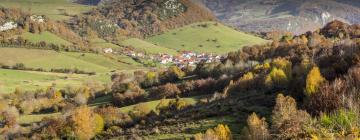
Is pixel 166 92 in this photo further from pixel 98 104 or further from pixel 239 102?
pixel 239 102

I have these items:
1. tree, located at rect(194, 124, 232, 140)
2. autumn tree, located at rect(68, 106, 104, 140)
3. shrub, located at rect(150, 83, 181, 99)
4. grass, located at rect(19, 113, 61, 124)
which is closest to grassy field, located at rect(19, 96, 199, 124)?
grass, located at rect(19, 113, 61, 124)

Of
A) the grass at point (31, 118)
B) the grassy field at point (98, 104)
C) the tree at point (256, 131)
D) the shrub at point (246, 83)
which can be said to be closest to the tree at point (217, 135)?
the tree at point (256, 131)

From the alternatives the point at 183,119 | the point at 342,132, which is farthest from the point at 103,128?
the point at 342,132

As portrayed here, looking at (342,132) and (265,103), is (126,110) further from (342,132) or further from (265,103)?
(342,132)

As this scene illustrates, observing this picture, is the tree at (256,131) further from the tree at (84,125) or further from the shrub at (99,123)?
the shrub at (99,123)

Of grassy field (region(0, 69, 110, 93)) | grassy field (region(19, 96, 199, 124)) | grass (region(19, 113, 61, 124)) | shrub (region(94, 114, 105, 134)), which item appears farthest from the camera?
grassy field (region(0, 69, 110, 93))

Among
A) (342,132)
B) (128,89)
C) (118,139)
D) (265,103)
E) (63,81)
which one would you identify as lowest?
(63,81)

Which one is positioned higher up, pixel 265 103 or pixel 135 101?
pixel 265 103

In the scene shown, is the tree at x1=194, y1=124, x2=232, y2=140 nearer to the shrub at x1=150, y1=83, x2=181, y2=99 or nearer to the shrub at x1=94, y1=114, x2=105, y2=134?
the shrub at x1=94, y1=114, x2=105, y2=134
